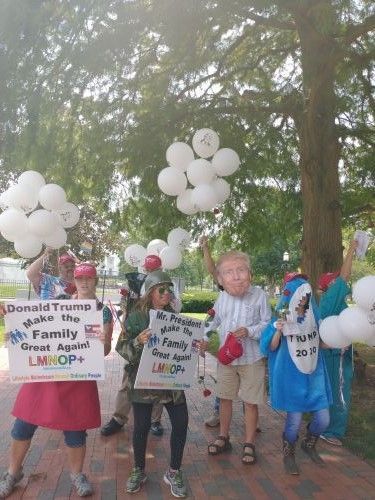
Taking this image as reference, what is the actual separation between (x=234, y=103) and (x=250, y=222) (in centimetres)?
268

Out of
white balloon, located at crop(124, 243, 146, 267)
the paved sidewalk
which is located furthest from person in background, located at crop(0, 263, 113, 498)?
white balloon, located at crop(124, 243, 146, 267)

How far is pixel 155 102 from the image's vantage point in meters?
8.54

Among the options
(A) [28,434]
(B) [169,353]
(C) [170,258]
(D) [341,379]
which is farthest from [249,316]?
(A) [28,434]

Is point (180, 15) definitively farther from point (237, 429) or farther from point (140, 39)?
point (237, 429)

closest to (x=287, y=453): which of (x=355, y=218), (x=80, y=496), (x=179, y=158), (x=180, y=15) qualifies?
(x=80, y=496)

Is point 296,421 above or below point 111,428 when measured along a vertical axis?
above

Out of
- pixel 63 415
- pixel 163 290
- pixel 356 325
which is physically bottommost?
pixel 63 415

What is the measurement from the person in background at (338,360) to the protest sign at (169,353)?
54.8 inches

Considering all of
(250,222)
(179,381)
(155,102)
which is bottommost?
(179,381)

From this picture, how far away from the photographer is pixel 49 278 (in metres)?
5.12

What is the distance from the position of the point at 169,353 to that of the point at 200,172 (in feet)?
8.12

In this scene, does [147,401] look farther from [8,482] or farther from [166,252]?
[166,252]

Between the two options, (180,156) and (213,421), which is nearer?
(213,421)

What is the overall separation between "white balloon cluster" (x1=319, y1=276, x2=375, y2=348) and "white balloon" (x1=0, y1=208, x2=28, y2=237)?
9.74 ft
